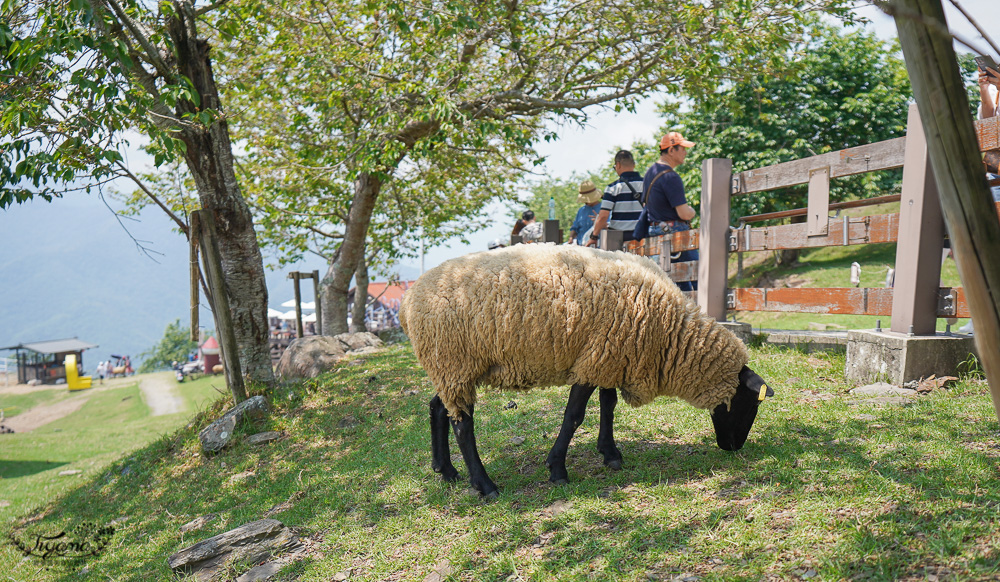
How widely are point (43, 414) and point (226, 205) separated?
1103 inches

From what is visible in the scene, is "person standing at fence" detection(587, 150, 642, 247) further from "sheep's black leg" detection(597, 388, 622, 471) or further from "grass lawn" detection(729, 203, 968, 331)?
"grass lawn" detection(729, 203, 968, 331)

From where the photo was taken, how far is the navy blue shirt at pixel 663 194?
642cm

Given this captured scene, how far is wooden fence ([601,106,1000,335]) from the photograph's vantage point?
468 centimetres

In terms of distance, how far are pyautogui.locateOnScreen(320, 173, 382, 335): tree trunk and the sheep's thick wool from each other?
7906 mm

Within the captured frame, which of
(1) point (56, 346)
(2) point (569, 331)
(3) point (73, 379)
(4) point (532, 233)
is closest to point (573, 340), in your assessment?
(2) point (569, 331)

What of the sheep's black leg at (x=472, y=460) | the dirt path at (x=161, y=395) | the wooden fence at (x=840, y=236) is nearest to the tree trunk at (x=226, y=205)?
the wooden fence at (x=840, y=236)

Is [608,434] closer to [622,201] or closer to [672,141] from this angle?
[672,141]

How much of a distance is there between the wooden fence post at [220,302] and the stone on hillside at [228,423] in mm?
289

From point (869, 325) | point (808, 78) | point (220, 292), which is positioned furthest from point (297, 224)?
point (808, 78)

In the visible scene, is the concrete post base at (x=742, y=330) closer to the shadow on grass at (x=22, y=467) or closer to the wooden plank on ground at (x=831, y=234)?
the wooden plank on ground at (x=831, y=234)

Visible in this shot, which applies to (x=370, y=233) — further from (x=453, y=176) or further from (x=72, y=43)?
(x=72, y=43)

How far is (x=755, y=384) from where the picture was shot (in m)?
4.01

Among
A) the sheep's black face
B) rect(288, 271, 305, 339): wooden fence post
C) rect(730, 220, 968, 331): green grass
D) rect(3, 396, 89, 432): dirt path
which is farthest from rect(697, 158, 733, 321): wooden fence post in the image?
rect(3, 396, 89, 432): dirt path

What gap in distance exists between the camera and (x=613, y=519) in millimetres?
3381
